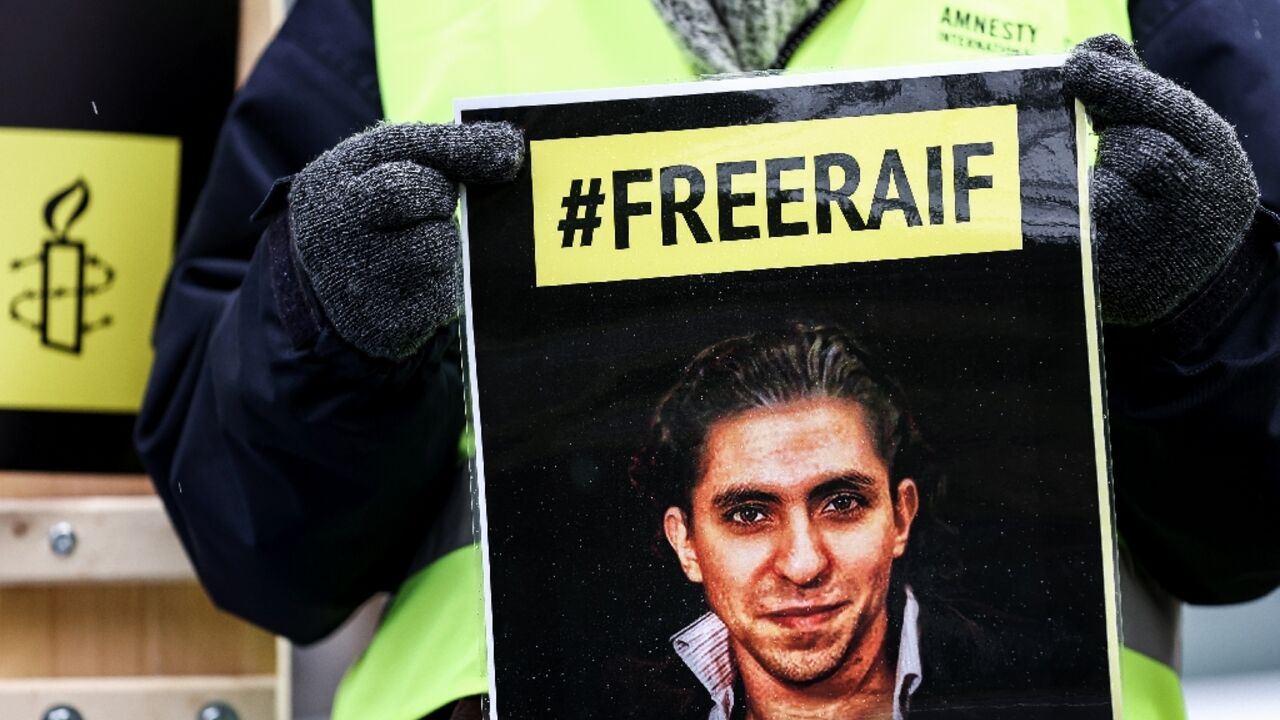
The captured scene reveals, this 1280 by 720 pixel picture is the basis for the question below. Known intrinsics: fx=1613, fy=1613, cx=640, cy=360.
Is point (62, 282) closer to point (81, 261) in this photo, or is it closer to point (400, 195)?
point (81, 261)

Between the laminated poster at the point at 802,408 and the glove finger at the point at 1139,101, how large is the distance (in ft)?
0.06

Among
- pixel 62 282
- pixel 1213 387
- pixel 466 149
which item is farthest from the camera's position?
pixel 62 282

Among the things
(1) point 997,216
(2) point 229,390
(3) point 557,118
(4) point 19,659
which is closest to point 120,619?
(4) point 19,659

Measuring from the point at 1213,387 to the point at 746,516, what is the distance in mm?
366

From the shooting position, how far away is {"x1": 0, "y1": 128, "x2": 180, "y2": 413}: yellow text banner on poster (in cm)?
173

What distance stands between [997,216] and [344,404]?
0.49m

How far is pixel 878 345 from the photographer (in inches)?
40.8

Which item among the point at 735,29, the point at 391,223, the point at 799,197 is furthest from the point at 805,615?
the point at 735,29

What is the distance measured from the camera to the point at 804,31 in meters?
1.34

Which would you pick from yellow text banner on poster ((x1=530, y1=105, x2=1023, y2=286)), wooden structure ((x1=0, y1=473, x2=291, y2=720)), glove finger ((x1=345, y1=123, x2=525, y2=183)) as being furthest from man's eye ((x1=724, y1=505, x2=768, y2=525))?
wooden structure ((x1=0, y1=473, x2=291, y2=720))

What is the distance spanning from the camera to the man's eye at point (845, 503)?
103 cm

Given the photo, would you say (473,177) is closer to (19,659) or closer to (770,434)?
(770,434)

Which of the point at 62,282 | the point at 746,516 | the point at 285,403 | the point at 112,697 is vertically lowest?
the point at 112,697

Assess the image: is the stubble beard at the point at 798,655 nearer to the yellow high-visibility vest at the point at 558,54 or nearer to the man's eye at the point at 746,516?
the man's eye at the point at 746,516
